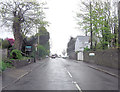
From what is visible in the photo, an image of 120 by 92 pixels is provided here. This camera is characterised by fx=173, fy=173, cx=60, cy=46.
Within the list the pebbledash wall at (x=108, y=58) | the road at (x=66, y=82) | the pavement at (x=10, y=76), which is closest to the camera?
the road at (x=66, y=82)

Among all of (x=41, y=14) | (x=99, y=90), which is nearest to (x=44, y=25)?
(x=41, y=14)

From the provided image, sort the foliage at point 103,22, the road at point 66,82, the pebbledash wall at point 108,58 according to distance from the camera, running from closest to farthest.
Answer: the road at point 66,82 → the pebbledash wall at point 108,58 → the foliage at point 103,22

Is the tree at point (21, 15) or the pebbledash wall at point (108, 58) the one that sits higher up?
the tree at point (21, 15)

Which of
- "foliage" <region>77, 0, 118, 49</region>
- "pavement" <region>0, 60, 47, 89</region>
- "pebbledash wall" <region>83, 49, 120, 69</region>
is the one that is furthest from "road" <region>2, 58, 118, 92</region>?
"foliage" <region>77, 0, 118, 49</region>

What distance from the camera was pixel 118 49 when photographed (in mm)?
19328

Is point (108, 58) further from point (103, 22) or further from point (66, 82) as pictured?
point (66, 82)

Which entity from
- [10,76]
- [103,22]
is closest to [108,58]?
[103,22]

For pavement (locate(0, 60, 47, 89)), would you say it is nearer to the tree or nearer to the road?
the road

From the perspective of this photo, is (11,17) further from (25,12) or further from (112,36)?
(112,36)

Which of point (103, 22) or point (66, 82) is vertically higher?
point (103, 22)

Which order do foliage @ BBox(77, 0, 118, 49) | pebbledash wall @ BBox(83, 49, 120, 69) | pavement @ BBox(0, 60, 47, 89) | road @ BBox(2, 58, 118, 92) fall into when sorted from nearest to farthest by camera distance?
road @ BBox(2, 58, 118, 92) < pavement @ BBox(0, 60, 47, 89) < pebbledash wall @ BBox(83, 49, 120, 69) < foliage @ BBox(77, 0, 118, 49)

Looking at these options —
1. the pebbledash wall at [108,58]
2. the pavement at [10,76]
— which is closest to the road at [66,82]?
the pavement at [10,76]

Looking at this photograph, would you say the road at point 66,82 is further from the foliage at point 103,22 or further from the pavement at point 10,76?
the foliage at point 103,22

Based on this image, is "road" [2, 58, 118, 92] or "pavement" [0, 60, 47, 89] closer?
"road" [2, 58, 118, 92]
